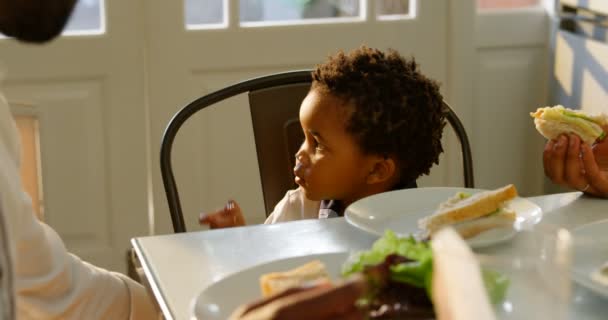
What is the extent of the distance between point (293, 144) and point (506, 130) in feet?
5.38

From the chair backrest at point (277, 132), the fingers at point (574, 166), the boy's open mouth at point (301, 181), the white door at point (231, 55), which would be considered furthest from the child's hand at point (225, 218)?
the white door at point (231, 55)

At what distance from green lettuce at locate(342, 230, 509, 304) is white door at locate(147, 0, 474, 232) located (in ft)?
6.63

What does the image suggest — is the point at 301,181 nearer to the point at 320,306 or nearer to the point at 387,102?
the point at 387,102

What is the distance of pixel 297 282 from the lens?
842mm

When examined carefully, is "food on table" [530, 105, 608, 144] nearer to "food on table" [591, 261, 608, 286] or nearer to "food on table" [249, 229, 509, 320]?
"food on table" [591, 261, 608, 286]

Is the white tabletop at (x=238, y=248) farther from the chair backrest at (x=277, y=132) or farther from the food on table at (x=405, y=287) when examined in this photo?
the chair backrest at (x=277, y=132)

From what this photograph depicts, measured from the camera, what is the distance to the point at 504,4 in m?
3.19

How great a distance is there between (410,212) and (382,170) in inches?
13.5

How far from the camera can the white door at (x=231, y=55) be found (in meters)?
2.86

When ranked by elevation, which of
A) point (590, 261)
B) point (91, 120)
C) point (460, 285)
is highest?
point (460, 285)

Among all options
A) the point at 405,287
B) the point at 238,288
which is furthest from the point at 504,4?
the point at 405,287

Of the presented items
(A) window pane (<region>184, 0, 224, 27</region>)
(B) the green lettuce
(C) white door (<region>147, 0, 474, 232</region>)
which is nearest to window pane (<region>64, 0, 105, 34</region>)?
(C) white door (<region>147, 0, 474, 232</region>)

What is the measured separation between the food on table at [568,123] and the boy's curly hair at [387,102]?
22cm

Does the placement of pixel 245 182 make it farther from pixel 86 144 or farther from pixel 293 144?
pixel 293 144
